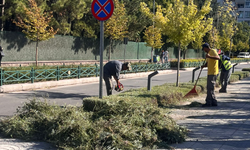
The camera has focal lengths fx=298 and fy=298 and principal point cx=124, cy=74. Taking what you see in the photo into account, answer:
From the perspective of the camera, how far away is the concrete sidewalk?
529 centimetres

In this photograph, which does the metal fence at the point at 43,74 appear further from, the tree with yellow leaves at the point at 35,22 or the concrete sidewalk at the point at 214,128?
the concrete sidewalk at the point at 214,128

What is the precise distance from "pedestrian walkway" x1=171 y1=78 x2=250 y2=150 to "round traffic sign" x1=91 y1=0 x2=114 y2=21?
2935 mm

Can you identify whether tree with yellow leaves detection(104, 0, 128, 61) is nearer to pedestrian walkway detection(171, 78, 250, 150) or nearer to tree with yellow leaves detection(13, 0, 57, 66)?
tree with yellow leaves detection(13, 0, 57, 66)

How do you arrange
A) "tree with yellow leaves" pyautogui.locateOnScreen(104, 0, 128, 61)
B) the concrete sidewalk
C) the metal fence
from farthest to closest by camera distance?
"tree with yellow leaves" pyautogui.locateOnScreen(104, 0, 128, 61)
the metal fence
the concrete sidewalk

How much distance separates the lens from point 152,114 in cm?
608

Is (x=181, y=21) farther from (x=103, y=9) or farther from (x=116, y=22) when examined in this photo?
(x=116, y=22)

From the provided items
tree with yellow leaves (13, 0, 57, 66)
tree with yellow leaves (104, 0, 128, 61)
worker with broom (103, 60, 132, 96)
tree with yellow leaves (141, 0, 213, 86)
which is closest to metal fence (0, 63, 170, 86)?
tree with yellow leaves (13, 0, 57, 66)

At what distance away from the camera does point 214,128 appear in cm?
674

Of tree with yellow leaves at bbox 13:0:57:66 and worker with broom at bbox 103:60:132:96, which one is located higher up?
tree with yellow leaves at bbox 13:0:57:66

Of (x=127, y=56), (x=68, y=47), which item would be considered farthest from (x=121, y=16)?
(x=127, y=56)

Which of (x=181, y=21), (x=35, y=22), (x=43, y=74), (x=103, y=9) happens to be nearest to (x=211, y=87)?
(x=181, y=21)

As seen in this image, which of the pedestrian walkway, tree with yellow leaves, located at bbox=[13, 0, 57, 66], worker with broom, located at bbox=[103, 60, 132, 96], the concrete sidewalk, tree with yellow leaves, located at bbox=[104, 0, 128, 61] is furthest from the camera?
tree with yellow leaves, located at bbox=[104, 0, 128, 61]

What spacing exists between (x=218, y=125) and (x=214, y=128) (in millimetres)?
357

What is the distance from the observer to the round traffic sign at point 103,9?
6133 mm
